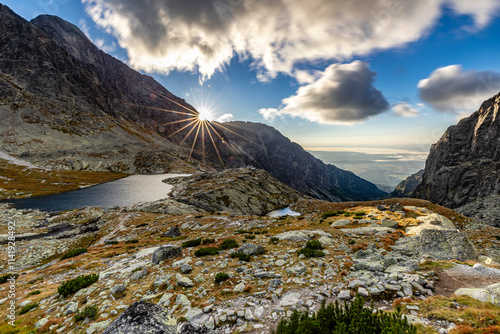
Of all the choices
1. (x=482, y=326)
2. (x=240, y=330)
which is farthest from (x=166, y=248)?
(x=482, y=326)

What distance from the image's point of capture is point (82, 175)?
375 feet

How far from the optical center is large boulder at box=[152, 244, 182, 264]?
603 inches

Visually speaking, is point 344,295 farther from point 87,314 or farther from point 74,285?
point 74,285

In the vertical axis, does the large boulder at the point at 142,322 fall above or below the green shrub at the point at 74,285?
above

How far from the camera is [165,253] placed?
15773 mm

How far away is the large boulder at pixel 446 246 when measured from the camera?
44.7 feet

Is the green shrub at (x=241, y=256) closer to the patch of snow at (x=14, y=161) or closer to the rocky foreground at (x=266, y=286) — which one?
the rocky foreground at (x=266, y=286)

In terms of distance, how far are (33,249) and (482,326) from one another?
47.9 m

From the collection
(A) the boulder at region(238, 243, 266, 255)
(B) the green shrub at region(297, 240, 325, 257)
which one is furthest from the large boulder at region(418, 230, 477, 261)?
(A) the boulder at region(238, 243, 266, 255)

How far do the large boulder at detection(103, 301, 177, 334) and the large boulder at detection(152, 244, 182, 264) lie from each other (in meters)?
9.71

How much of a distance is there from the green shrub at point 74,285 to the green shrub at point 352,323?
47.1 feet

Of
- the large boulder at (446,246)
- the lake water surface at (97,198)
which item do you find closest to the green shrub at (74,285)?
the large boulder at (446,246)

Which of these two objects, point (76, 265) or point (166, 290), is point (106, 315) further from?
point (76, 265)

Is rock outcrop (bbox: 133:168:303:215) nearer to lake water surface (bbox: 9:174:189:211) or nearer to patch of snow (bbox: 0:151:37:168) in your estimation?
lake water surface (bbox: 9:174:189:211)
